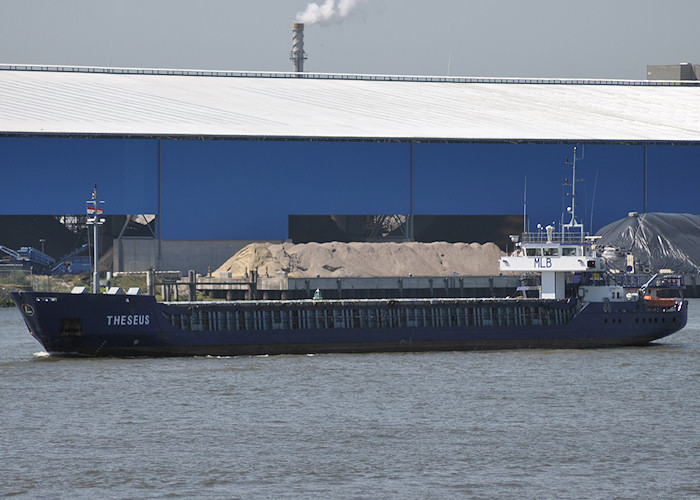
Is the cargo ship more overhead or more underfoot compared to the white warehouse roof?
more underfoot

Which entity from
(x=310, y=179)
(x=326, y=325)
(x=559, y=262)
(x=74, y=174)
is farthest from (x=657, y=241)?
(x=326, y=325)

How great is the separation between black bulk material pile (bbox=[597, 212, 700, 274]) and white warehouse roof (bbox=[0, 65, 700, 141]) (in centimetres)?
693

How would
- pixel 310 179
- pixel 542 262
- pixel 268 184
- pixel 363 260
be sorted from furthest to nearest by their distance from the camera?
pixel 310 179, pixel 268 184, pixel 363 260, pixel 542 262

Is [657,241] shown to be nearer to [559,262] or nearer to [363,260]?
[363,260]

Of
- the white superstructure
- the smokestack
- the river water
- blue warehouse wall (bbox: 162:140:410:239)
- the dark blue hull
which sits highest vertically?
the smokestack

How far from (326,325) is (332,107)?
4922 cm

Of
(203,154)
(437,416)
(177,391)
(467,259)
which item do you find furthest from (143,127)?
(437,416)

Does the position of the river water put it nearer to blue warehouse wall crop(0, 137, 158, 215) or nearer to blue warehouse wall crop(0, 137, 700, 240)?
blue warehouse wall crop(0, 137, 158, 215)

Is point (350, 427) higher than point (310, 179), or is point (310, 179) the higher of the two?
point (310, 179)

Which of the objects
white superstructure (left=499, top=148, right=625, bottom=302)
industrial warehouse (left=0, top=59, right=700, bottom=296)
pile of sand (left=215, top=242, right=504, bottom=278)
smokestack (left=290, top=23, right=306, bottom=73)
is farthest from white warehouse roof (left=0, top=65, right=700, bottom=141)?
white superstructure (left=499, top=148, right=625, bottom=302)

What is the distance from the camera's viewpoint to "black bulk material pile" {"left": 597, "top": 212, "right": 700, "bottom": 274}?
89.6 meters

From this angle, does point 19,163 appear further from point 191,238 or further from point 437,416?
point 437,416

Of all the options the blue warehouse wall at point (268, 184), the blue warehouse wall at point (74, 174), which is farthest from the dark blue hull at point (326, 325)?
the blue warehouse wall at point (74, 174)

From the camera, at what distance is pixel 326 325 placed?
49.9m
